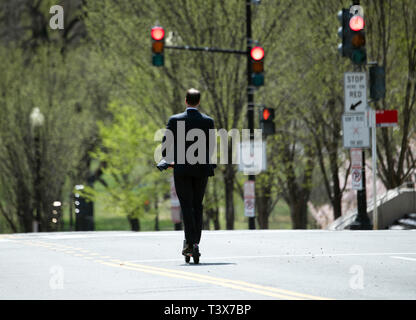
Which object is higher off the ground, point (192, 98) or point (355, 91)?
point (355, 91)

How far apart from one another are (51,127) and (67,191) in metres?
5.72

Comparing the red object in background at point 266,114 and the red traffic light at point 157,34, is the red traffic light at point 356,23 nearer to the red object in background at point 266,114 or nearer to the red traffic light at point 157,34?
the red object in background at point 266,114

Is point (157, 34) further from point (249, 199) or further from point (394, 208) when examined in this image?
point (394, 208)

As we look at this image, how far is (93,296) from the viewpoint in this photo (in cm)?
859

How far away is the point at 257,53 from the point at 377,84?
451 centimetres

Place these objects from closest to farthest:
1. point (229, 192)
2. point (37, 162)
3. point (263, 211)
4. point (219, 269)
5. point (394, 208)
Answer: point (219, 269) < point (394, 208) < point (229, 192) < point (37, 162) < point (263, 211)

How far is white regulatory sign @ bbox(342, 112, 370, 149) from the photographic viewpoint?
2100 cm

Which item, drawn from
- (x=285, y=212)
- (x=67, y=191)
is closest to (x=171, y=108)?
(x=67, y=191)

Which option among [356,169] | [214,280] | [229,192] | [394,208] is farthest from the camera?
[229,192]

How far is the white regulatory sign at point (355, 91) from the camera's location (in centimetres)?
2097

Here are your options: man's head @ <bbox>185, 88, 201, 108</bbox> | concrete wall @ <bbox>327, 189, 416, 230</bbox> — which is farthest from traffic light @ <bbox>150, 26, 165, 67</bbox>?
man's head @ <bbox>185, 88, 201, 108</bbox>

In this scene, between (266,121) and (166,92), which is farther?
(166,92)

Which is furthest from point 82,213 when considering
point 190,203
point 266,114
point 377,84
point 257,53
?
point 190,203

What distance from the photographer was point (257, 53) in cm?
2442
